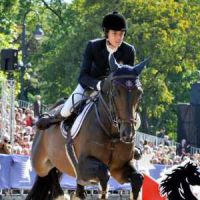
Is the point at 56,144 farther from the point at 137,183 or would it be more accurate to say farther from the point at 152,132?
the point at 152,132

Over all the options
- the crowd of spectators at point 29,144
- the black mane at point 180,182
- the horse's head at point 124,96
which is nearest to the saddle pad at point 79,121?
the horse's head at point 124,96

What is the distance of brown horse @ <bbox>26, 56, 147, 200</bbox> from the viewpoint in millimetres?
10289

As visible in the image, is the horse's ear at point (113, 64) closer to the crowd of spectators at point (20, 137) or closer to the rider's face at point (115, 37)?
the rider's face at point (115, 37)

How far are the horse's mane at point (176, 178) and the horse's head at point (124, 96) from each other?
4995 millimetres

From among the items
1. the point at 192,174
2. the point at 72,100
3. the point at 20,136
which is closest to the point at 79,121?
the point at 72,100

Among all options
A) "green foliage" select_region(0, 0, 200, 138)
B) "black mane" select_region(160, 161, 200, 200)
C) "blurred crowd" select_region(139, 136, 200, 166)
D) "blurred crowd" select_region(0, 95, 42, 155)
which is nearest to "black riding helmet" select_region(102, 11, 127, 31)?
"black mane" select_region(160, 161, 200, 200)

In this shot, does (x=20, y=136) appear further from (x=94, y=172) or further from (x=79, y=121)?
(x=94, y=172)

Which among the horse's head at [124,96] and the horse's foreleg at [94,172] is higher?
the horse's head at [124,96]

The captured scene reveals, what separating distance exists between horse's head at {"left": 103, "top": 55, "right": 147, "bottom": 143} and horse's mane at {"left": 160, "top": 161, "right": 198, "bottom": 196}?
5.00 meters

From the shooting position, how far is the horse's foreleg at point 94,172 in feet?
34.6

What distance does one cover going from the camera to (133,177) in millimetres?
10820

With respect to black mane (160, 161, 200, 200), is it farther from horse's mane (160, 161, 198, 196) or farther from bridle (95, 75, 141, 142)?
bridle (95, 75, 141, 142)

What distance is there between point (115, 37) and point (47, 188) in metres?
2.98

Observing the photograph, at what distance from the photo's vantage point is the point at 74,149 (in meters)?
11.7
